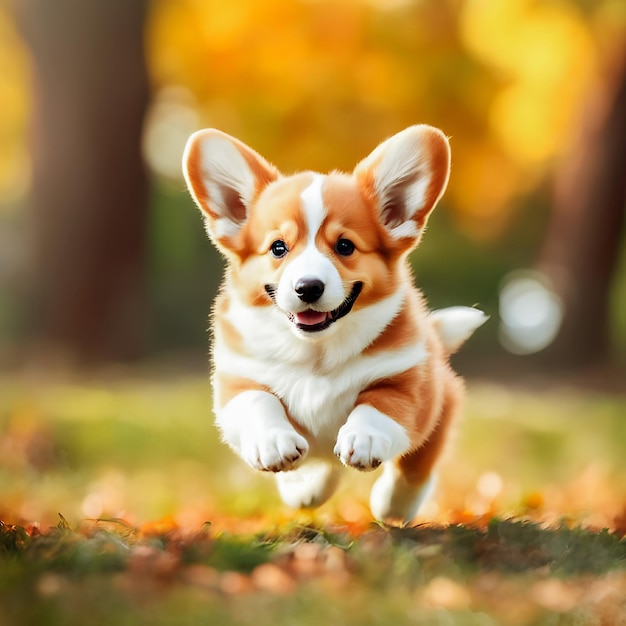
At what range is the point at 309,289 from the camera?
2.06 m

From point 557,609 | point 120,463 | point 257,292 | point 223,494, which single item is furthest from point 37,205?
point 557,609

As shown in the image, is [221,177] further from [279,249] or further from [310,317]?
[310,317]

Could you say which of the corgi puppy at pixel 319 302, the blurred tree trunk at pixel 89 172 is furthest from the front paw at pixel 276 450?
the blurred tree trunk at pixel 89 172

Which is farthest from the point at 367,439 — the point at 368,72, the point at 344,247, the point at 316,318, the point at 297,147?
the point at 368,72

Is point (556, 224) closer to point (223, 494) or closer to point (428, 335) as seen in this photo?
point (223, 494)

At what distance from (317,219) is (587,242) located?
5.34m

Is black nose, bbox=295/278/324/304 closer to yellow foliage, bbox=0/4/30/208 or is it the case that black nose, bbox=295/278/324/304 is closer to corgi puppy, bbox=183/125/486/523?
corgi puppy, bbox=183/125/486/523

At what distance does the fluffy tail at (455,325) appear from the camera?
9.21 feet

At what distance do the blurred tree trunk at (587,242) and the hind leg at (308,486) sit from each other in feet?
15.3

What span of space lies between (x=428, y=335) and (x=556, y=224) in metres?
5.11

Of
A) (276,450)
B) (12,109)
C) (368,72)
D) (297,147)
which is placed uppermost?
(368,72)

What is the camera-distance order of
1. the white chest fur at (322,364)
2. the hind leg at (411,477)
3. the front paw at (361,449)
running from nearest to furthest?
the front paw at (361,449) → the white chest fur at (322,364) → the hind leg at (411,477)

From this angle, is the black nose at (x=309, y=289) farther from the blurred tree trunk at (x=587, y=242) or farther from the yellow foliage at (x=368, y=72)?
the blurred tree trunk at (x=587, y=242)

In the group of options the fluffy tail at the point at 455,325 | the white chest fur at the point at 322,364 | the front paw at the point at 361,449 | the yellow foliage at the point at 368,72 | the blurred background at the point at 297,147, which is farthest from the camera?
the yellow foliage at the point at 368,72
